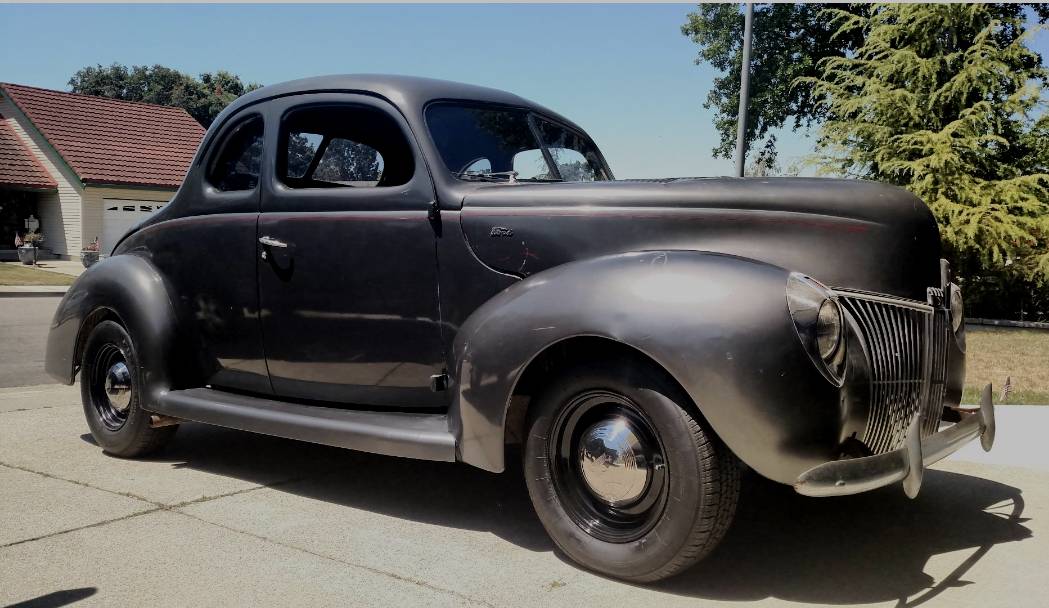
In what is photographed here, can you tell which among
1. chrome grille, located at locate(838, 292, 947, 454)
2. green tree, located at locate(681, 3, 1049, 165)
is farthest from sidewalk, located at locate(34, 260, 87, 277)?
chrome grille, located at locate(838, 292, 947, 454)

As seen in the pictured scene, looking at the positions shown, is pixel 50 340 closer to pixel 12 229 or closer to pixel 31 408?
pixel 31 408

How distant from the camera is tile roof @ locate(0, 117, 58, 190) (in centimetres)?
2933

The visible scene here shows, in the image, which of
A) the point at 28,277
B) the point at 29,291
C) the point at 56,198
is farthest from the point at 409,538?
the point at 56,198

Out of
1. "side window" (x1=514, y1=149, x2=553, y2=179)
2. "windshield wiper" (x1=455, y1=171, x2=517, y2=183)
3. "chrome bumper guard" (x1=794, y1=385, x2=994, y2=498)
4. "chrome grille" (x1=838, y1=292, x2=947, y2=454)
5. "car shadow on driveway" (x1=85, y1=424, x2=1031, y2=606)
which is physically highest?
"side window" (x1=514, y1=149, x2=553, y2=179)

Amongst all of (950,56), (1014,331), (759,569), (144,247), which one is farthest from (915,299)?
(950,56)

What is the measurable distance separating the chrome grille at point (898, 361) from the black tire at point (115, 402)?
3.51 meters

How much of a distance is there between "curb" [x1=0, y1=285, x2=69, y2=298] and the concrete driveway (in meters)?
14.9

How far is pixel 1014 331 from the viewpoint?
42.9 ft

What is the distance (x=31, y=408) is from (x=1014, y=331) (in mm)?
12442

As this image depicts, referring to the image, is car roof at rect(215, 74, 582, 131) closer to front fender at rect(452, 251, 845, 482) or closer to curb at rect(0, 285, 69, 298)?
front fender at rect(452, 251, 845, 482)

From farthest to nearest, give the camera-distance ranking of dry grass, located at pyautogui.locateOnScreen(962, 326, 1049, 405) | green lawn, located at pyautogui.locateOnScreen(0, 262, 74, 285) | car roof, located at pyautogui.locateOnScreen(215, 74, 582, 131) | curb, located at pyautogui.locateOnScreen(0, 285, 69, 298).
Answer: green lawn, located at pyautogui.locateOnScreen(0, 262, 74, 285) < curb, located at pyautogui.locateOnScreen(0, 285, 69, 298) < dry grass, located at pyautogui.locateOnScreen(962, 326, 1049, 405) < car roof, located at pyautogui.locateOnScreen(215, 74, 582, 131)

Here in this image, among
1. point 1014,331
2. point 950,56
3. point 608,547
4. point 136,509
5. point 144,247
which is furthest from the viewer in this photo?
point 950,56

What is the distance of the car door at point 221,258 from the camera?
4398 mm

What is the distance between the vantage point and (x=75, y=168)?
28438 mm
